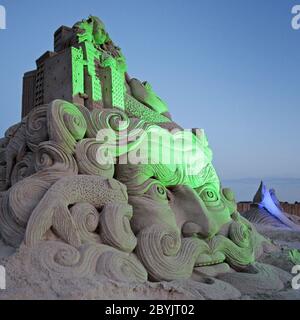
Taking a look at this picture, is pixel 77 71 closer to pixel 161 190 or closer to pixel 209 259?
pixel 161 190

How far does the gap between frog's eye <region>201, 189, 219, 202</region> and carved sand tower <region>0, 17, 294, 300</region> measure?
0.01 meters

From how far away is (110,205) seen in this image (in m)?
2.53

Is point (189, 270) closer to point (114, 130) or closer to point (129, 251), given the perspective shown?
point (129, 251)

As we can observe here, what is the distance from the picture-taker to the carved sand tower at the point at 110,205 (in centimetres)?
223

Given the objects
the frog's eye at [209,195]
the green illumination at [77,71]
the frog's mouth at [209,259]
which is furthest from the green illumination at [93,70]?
the frog's mouth at [209,259]

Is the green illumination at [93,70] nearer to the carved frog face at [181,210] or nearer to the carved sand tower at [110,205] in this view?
the carved sand tower at [110,205]

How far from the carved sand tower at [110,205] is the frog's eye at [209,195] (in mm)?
11

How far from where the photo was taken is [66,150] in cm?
273

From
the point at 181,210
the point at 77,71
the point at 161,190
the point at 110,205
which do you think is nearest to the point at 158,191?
the point at 161,190

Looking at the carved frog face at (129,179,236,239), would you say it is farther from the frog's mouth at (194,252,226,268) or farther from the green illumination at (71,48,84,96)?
the green illumination at (71,48,84,96)

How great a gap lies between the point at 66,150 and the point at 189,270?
1.36 m

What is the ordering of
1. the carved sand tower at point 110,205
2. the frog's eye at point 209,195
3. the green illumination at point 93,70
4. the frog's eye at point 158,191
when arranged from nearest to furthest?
the carved sand tower at point 110,205, the frog's eye at point 158,191, the frog's eye at point 209,195, the green illumination at point 93,70

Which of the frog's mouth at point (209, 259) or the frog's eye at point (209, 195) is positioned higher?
→ the frog's eye at point (209, 195)

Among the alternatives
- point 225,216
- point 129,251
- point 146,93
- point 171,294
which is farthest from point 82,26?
point 171,294
